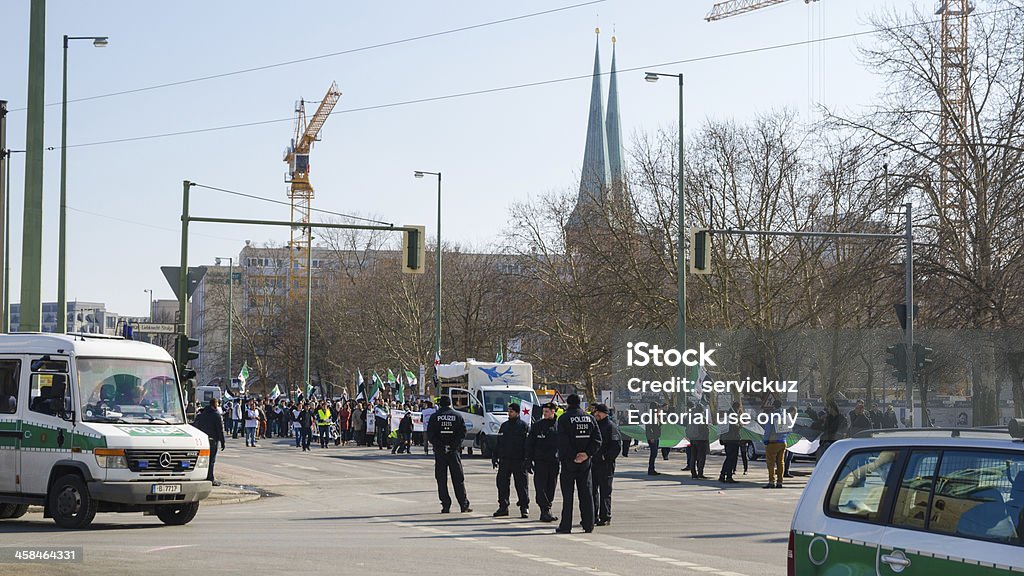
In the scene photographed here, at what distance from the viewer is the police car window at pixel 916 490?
6766 mm

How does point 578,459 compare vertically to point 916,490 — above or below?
below

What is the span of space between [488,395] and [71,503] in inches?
878

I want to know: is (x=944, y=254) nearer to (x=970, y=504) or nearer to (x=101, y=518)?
(x=101, y=518)

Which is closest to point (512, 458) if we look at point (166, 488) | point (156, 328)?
point (166, 488)

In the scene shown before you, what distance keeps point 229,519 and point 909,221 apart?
19805 mm

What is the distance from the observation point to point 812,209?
50000mm

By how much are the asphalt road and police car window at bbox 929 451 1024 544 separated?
5.64 meters

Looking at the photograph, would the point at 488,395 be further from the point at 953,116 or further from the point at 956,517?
the point at 956,517

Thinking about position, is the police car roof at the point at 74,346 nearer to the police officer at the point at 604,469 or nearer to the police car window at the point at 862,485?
the police officer at the point at 604,469

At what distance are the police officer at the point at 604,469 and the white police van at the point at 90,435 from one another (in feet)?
17.2

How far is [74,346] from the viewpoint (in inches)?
638

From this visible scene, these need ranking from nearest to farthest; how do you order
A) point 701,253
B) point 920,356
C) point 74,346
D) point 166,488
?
point 166,488 → point 74,346 → point 920,356 → point 701,253

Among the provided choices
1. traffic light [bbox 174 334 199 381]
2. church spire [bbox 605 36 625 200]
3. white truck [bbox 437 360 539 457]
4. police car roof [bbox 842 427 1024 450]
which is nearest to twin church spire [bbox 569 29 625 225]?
church spire [bbox 605 36 625 200]

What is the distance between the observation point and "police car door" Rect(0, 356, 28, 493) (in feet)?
52.4
